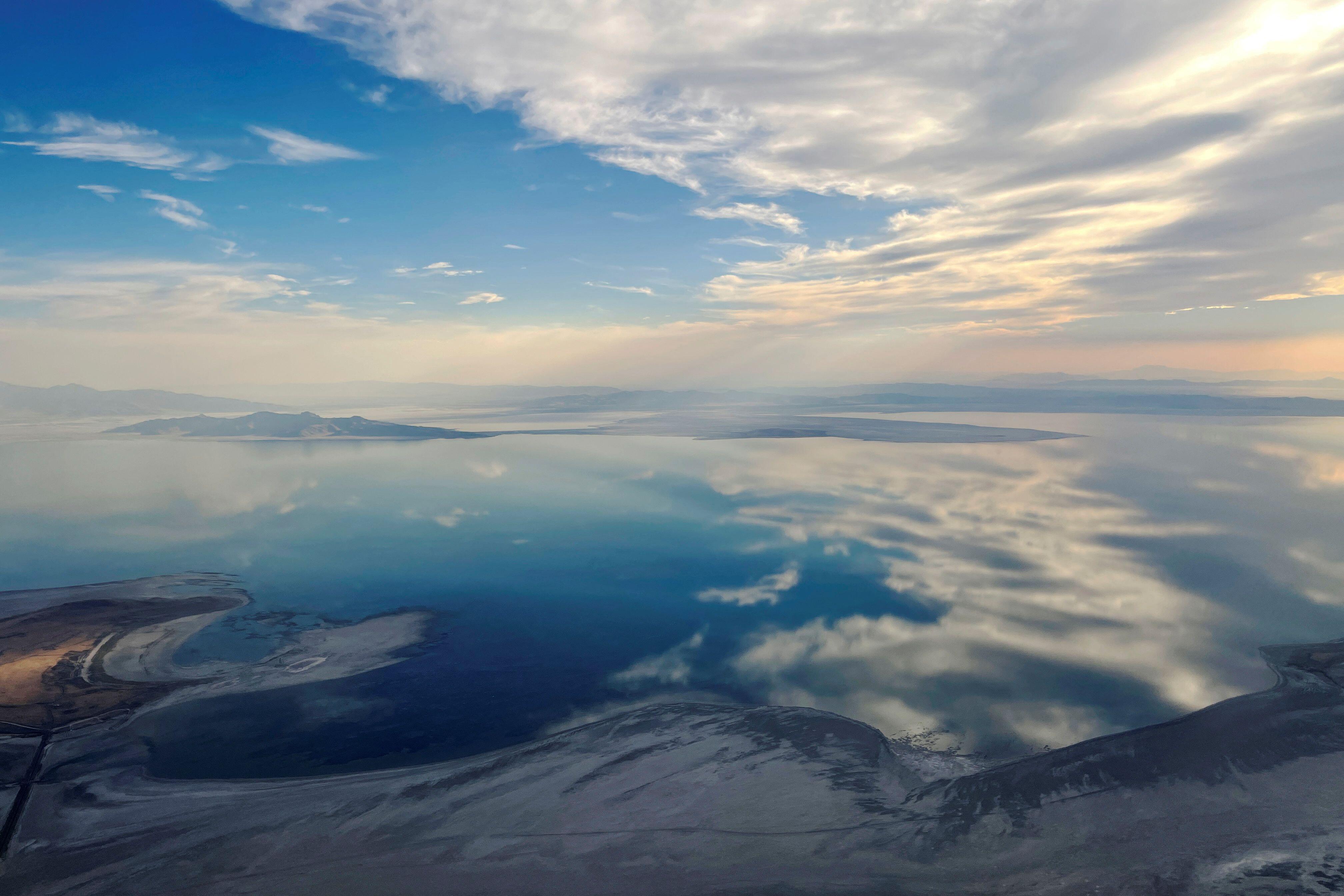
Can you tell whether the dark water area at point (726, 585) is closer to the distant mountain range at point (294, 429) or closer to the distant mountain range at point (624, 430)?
the distant mountain range at point (624, 430)

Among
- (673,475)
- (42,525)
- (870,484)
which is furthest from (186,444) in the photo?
(870,484)

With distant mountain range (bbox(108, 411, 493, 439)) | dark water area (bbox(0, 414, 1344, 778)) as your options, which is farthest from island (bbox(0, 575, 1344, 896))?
distant mountain range (bbox(108, 411, 493, 439))

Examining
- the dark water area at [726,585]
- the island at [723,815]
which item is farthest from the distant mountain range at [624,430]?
the island at [723,815]

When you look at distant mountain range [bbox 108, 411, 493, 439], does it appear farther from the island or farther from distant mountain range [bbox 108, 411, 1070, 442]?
the island

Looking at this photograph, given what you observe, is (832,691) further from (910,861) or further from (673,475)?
(673,475)

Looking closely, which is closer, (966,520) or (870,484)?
(966,520)

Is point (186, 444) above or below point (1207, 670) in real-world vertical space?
above
